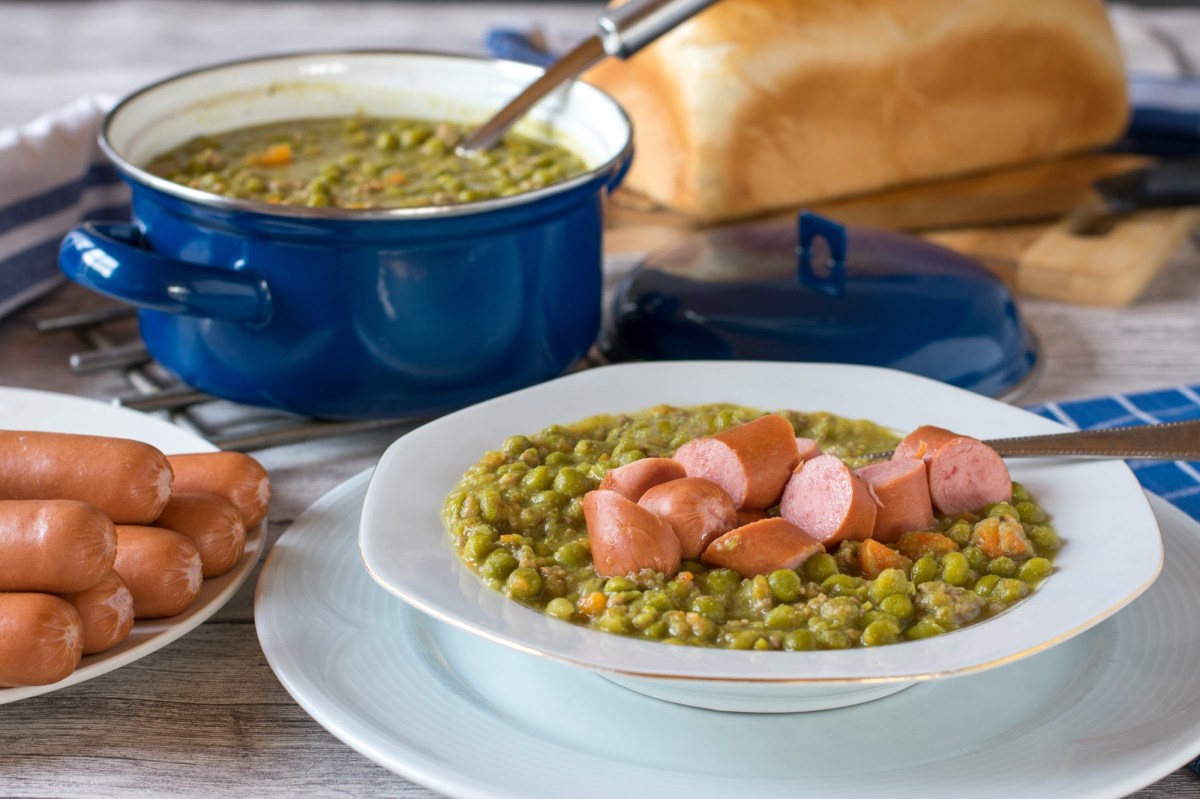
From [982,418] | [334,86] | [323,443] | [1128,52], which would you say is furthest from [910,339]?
[1128,52]

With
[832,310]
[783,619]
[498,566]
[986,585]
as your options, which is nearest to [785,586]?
[783,619]

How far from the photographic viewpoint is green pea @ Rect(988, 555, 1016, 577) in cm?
180

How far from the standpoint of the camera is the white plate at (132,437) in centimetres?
179

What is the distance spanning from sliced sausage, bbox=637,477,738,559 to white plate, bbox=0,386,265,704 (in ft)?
2.11

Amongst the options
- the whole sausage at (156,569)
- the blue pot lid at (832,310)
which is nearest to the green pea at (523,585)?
the whole sausage at (156,569)

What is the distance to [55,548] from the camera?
5.46 ft

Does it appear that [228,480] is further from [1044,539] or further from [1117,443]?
[1117,443]

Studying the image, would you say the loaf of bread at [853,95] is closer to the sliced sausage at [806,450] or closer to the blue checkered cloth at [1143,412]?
the blue checkered cloth at [1143,412]

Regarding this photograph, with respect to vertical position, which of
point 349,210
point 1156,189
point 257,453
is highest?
point 349,210

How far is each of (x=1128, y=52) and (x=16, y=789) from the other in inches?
198

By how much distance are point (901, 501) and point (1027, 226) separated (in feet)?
6.77

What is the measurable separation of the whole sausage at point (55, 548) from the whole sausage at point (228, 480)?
0.35 meters

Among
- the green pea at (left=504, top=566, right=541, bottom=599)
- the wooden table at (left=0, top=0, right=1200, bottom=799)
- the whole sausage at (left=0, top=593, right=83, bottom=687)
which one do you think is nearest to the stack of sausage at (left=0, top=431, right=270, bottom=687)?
the whole sausage at (left=0, top=593, right=83, bottom=687)

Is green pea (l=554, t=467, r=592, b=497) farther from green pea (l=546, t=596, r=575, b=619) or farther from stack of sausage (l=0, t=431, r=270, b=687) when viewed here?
stack of sausage (l=0, t=431, r=270, b=687)
